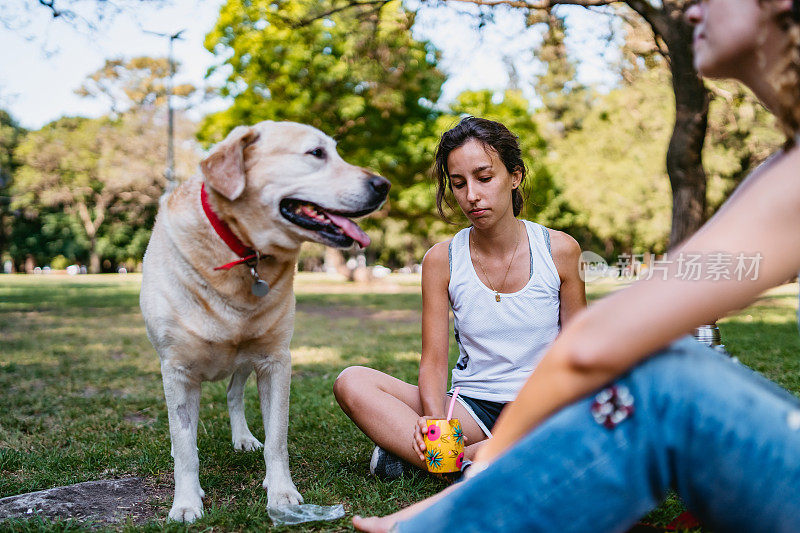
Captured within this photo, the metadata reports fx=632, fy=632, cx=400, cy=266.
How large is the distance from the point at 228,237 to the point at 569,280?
5.36 feet

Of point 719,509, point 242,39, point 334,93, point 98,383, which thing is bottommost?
point 98,383

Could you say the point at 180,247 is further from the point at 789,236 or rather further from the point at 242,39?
the point at 242,39

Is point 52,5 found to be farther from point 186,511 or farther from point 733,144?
point 733,144

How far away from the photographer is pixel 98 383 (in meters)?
5.61

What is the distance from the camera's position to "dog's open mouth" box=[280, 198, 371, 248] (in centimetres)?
286

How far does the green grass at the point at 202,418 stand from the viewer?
2775 millimetres

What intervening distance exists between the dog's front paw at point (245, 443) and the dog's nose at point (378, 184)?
1636 mm

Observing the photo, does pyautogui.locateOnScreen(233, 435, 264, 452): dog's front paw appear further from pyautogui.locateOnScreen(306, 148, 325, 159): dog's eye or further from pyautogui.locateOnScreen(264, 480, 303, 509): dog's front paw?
pyautogui.locateOnScreen(306, 148, 325, 159): dog's eye

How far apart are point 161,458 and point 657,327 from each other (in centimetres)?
294

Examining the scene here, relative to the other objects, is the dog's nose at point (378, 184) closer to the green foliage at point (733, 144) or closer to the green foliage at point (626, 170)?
the green foliage at point (733, 144)

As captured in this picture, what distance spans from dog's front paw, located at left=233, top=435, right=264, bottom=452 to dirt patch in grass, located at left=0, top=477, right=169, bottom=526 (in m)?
0.66

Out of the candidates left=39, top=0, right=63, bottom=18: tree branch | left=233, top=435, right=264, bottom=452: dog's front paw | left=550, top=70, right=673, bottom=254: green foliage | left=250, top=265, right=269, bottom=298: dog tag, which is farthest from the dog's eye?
left=550, top=70, right=673, bottom=254: green foliage

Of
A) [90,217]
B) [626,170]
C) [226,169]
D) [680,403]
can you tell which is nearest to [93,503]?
[226,169]

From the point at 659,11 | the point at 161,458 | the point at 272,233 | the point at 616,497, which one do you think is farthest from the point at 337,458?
the point at 659,11
